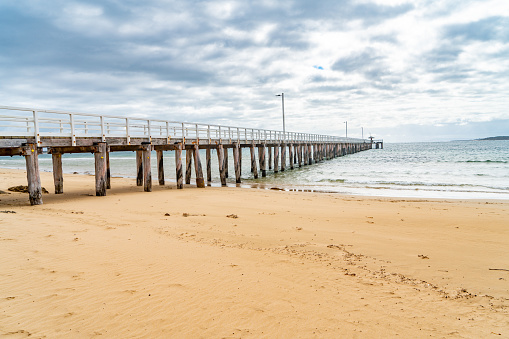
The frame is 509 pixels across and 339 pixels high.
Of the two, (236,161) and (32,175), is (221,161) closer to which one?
(236,161)

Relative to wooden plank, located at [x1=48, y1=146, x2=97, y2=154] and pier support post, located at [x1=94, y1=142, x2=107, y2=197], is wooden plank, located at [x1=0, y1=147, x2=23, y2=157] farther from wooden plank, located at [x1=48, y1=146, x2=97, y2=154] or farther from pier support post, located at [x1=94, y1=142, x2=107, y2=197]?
pier support post, located at [x1=94, y1=142, x2=107, y2=197]

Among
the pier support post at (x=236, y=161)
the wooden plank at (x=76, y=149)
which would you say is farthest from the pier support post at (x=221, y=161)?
the wooden plank at (x=76, y=149)

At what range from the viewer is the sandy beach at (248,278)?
3469mm

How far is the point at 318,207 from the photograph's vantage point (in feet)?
39.7

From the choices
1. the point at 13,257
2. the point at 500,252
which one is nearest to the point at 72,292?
the point at 13,257

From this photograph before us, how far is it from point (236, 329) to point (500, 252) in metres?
5.88

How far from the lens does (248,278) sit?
187 inches

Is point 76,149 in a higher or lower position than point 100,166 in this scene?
higher

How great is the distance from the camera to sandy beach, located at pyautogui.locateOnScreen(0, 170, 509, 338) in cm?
347

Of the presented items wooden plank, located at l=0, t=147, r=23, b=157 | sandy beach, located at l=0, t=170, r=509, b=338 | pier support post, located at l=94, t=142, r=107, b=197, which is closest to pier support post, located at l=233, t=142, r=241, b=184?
pier support post, located at l=94, t=142, r=107, b=197

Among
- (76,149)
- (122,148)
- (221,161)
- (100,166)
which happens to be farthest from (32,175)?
(221,161)

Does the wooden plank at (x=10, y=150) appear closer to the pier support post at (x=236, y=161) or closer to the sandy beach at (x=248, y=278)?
the sandy beach at (x=248, y=278)

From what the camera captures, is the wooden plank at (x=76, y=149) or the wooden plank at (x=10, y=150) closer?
the wooden plank at (x=10, y=150)

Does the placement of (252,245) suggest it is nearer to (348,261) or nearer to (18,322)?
(348,261)
